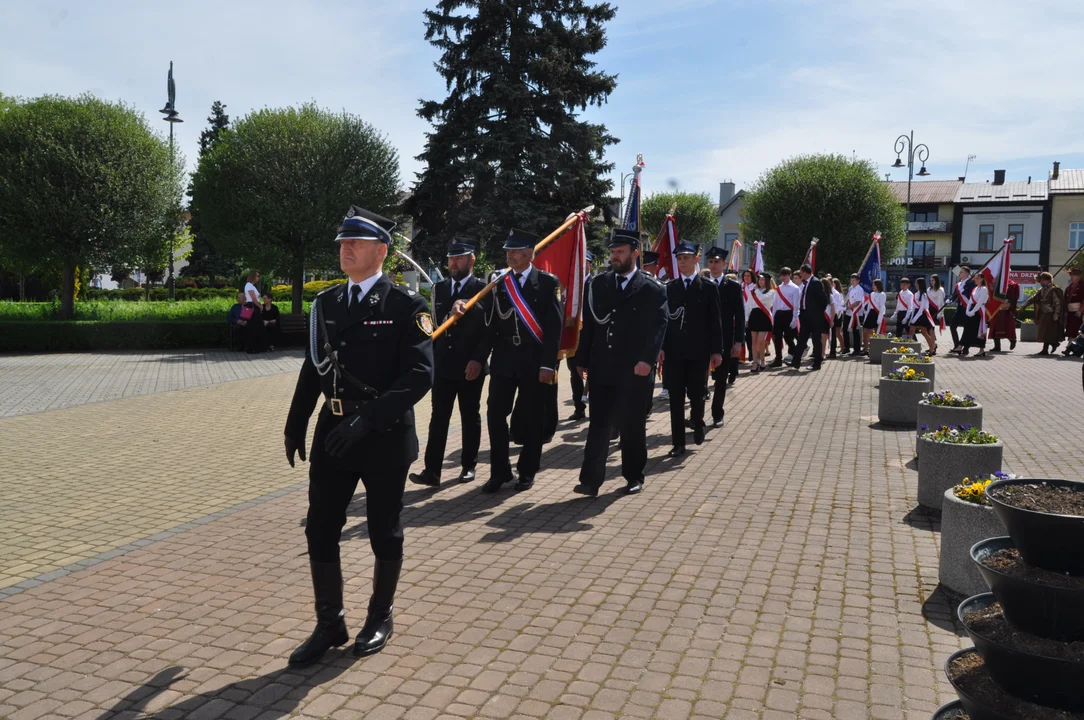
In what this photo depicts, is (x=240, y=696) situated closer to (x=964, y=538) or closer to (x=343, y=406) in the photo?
(x=343, y=406)

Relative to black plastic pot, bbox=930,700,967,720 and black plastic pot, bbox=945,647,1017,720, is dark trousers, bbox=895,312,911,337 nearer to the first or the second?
black plastic pot, bbox=930,700,967,720

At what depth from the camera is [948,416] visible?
8.09 m

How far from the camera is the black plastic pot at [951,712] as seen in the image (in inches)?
123

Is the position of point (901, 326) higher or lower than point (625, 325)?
lower

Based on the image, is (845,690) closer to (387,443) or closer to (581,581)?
(581,581)

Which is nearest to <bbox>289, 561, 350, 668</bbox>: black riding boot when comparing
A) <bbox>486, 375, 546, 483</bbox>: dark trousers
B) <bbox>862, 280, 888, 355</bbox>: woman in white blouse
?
<bbox>486, 375, 546, 483</bbox>: dark trousers

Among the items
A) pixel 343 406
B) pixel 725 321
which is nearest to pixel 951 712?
pixel 343 406

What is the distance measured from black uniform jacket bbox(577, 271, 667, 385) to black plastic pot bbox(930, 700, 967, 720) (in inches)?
163

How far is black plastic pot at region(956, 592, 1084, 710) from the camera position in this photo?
271cm

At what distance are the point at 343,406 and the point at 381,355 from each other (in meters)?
0.29

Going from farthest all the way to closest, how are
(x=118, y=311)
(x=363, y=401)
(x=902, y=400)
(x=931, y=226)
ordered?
1. (x=931, y=226)
2. (x=118, y=311)
3. (x=902, y=400)
4. (x=363, y=401)

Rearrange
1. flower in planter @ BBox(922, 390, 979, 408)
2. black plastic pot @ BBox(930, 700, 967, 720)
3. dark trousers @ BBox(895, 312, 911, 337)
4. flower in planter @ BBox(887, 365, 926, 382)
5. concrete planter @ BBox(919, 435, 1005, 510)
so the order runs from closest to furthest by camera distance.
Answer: black plastic pot @ BBox(930, 700, 967, 720) < concrete planter @ BBox(919, 435, 1005, 510) < flower in planter @ BBox(922, 390, 979, 408) < flower in planter @ BBox(887, 365, 926, 382) < dark trousers @ BBox(895, 312, 911, 337)

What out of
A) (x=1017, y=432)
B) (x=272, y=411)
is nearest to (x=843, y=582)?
(x=1017, y=432)

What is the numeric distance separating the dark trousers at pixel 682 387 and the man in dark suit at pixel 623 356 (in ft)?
5.48
